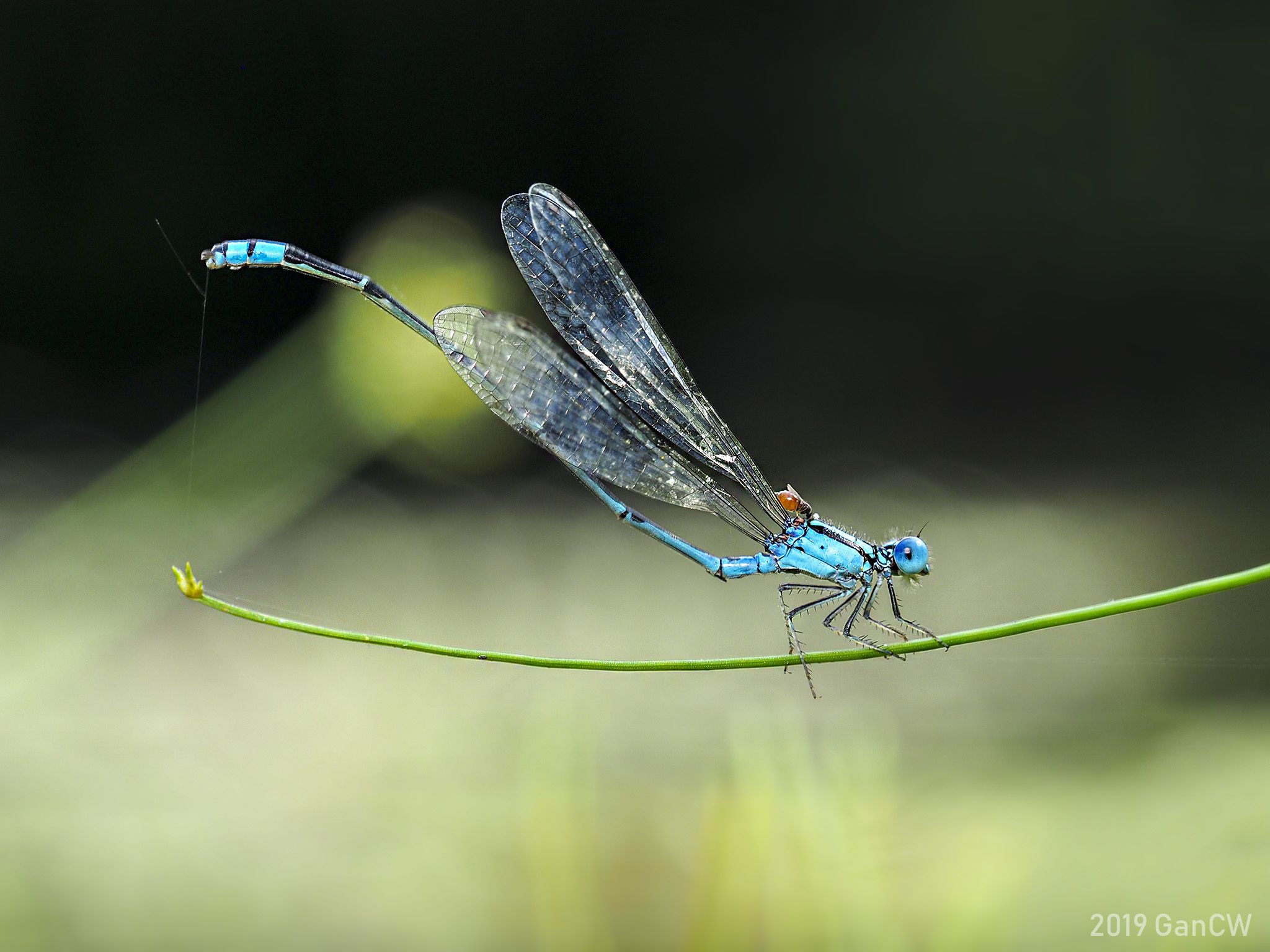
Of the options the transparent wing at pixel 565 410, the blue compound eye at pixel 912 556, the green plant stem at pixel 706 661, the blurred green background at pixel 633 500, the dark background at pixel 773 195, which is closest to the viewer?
the green plant stem at pixel 706 661

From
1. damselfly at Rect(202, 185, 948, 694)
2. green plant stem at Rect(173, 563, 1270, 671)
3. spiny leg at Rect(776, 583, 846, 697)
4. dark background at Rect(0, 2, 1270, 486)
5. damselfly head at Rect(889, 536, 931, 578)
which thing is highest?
dark background at Rect(0, 2, 1270, 486)

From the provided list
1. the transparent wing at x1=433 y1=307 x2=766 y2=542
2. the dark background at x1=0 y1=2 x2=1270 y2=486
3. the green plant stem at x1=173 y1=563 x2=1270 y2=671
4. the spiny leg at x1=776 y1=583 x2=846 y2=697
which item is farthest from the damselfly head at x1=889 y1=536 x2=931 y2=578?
the dark background at x1=0 y1=2 x2=1270 y2=486

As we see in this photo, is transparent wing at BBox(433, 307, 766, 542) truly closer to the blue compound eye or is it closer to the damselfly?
the damselfly

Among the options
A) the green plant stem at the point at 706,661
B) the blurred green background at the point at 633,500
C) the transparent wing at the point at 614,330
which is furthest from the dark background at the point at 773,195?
the green plant stem at the point at 706,661

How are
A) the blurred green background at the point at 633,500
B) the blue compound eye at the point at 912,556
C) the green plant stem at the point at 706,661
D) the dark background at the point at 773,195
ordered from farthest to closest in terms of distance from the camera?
the dark background at the point at 773,195 → the blurred green background at the point at 633,500 → the blue compound eye at the point at 912,556 → the green plant stem at the point at 706,661

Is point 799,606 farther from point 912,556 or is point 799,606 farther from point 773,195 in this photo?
point 773,195

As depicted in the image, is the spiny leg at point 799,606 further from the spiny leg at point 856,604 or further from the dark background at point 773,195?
the dark background at point 773,195

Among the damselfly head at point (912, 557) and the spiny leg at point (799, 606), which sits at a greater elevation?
the damselfly head at point (912, 557)

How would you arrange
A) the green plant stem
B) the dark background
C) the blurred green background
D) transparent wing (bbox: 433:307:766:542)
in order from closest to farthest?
the green plant stem
transparent wing (bbox: 433:307:766:542)
the blurred green background
the dark background

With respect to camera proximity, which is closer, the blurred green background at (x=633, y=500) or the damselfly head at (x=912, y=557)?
the damselfly head at (x=912, y=557)
